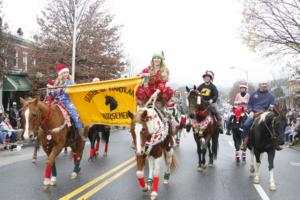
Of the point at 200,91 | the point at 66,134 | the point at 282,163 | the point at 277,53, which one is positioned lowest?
the point at 282,163

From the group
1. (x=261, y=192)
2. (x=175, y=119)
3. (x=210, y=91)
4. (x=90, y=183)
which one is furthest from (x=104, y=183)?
(x=175, y=119)

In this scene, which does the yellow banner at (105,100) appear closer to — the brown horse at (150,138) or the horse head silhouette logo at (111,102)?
the horse head silhouette logo at (111,102)

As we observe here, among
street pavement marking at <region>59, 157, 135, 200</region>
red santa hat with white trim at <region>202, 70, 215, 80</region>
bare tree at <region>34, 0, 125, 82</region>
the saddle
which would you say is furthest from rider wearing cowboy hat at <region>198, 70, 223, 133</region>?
bare tree at <region>34, 0, 125, 82</region>

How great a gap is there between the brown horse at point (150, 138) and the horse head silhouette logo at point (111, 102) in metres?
1.66

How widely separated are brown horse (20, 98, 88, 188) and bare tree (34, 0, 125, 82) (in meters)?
26.8

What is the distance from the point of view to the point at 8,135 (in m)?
19.1

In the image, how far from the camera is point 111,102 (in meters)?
10.5

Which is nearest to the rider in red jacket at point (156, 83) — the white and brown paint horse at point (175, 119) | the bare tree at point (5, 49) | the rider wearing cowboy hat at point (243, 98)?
the white and brown paint horse at point (175, 119)

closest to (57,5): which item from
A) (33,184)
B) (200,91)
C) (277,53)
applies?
(277,53)

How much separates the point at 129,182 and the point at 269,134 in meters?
3.42

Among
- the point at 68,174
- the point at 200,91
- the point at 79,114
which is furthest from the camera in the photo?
the point at 200,91

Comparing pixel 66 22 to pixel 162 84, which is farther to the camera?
pixel 66 22

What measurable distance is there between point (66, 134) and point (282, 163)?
27.4 feet

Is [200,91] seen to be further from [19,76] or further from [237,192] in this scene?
[19,76]
